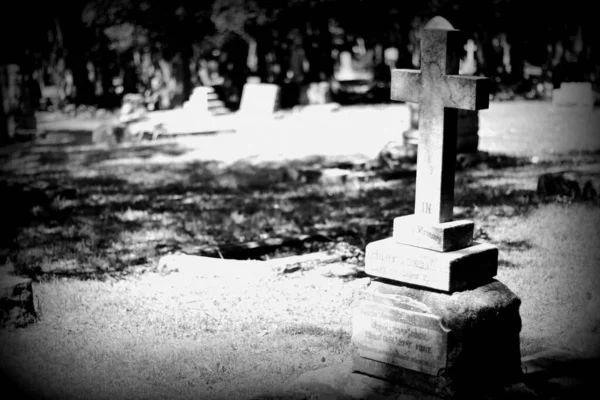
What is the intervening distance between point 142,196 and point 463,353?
921 cm

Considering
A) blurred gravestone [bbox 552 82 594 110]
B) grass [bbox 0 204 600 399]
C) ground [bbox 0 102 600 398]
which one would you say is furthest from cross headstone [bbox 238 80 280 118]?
grass [bbox 0 204 600 399]

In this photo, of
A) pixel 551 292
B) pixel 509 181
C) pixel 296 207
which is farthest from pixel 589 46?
pixel 551 292

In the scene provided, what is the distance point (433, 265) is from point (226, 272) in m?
3.69

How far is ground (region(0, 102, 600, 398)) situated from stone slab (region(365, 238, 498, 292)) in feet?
3.68

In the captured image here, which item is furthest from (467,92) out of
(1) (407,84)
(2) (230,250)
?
(2) (230,250)

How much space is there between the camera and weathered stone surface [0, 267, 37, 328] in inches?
276

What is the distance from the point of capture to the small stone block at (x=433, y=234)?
5.20 meters

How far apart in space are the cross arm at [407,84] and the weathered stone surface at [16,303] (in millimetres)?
3818

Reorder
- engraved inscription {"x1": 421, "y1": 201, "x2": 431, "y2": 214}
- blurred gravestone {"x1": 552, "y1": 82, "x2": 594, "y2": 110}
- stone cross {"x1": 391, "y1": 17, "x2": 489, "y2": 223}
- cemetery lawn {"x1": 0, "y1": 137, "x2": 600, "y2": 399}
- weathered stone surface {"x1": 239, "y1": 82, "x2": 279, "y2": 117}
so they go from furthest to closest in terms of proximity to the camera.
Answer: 1. blurred gravestone {"x1": 552, "y1": 82, "x2": 594, "y2": 110}
2. weathered stone surface {"x1": 239, "y1": 82, "x2": 279, "y2": 117}
3. cemetery lawn {"x1": 0, "y1": 137, "x2": 600, "y2": 399}
4. engraved inscription {"x1": 421, "y1": 201, "x2": 431, "y2": 214}
5. stone cross {"x1": 391, "y1": 17, "x2": 489, "y2": 223}

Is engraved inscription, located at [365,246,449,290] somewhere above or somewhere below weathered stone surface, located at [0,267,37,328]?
above

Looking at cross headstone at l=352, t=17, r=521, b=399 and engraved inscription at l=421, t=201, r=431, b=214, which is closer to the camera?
cross headstone at l=352, t=17, r=521, b=399

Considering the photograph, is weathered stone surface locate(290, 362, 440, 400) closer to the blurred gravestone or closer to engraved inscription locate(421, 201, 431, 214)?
engraved inscription locate(421, 201, 431, 214)

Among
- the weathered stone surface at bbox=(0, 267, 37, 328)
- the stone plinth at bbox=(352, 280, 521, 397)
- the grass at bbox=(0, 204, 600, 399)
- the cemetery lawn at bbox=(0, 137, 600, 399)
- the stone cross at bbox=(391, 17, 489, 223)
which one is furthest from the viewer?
the weathered stone surface at bbox=(0, 267, 37, 328)

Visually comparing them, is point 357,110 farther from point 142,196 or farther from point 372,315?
point 372,315
